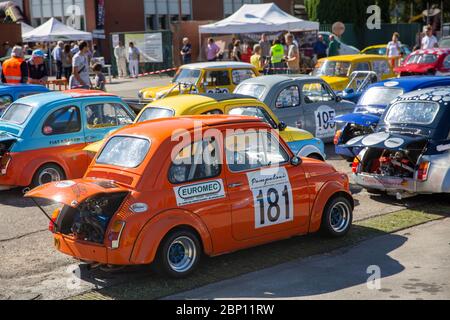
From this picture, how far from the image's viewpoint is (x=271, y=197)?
7.70 meters

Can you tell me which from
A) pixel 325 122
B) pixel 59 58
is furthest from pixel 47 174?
pixel 59 58

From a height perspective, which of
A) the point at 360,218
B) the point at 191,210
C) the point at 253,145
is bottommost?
the point at 360,218

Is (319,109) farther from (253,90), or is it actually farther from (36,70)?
(36,70)

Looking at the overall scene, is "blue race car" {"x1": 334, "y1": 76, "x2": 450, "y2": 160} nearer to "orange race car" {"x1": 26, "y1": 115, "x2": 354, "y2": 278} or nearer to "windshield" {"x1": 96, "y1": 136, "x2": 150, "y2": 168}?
"orange race car" {"x1": 26, "y1": 115, "x2": 354, "y2": 278}

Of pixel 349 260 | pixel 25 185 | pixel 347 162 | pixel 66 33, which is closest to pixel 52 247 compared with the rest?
pixel 25 185

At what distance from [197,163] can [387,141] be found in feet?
12.4

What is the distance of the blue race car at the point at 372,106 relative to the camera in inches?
510

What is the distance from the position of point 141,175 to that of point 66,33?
2463cm

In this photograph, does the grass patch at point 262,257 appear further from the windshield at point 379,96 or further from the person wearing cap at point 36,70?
the person wearing cap at point 36,70

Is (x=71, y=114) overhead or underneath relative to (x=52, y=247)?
overhead

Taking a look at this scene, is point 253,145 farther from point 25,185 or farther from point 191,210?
point 25,185

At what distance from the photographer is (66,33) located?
30.1m

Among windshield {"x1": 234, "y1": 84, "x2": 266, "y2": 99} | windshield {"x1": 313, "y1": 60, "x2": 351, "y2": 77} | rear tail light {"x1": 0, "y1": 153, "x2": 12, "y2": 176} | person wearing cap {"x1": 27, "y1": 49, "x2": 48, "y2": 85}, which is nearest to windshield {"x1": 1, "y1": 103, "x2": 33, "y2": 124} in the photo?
rear tail light {"x1": 0, "y1": 153, "x2": 12, "y2": 176}

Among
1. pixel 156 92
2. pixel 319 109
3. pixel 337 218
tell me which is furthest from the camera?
pixel 156 92
